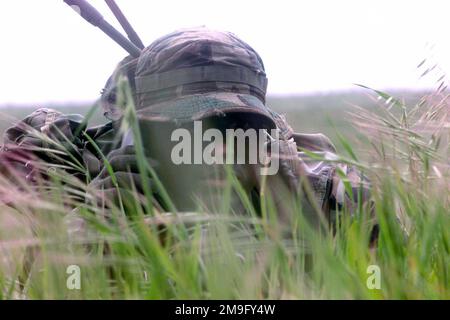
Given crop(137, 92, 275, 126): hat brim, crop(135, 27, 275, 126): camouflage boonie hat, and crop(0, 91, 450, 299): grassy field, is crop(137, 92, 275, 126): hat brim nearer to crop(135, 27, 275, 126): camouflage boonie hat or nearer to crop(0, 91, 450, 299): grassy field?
crop(135, 27, 275, 126): camouflage boonie hat

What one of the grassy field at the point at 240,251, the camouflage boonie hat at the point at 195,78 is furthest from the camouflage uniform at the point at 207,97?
the grassy field at the point at 240,251

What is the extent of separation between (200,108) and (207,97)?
0.05 meters

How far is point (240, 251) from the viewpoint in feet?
3.55

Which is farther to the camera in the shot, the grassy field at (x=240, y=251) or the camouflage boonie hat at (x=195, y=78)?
the camouflage boonie hat at (x=195, y=78)

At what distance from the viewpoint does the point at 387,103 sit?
1.43m

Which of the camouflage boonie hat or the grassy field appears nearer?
the grassy field

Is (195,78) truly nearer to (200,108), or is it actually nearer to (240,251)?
(200,108)

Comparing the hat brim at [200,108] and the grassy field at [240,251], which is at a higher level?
the hat brim at [200,108]

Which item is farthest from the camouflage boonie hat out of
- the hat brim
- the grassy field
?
the grassy field

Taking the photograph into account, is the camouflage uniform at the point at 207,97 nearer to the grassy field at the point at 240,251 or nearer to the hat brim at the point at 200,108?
the hat brim at the point at 200,108

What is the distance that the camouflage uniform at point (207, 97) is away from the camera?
1.43 metres

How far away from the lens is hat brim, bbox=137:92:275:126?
1437mm

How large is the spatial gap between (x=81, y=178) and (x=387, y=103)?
71 centimetres
